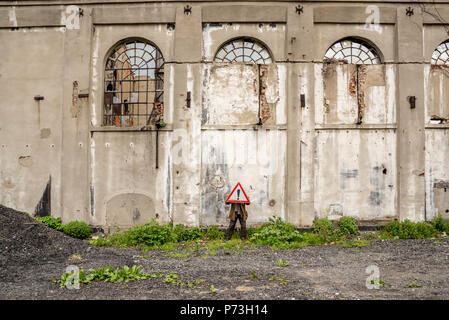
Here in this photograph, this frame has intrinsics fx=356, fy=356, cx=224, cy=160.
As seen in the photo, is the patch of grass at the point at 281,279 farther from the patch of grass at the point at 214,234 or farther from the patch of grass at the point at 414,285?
the patch of grass at the point at 214,234

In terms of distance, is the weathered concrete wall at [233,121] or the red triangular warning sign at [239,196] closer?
the red triangular warning sign at [239,196]

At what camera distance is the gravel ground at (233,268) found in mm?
5035

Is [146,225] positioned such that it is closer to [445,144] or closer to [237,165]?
[237,165]

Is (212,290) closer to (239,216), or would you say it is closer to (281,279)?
(281,279)

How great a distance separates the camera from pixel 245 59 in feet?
33.6

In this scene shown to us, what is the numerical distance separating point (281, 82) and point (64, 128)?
620 cm

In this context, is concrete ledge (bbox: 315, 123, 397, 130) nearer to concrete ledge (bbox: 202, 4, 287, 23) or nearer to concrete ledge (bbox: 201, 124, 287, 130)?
concrete ledge (bbox: 201, 124, 287, 130)

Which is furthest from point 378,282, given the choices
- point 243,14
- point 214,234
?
point 243,14

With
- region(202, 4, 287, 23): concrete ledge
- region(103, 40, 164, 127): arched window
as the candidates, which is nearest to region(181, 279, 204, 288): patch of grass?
region(103, 40, 164, 127): arched window

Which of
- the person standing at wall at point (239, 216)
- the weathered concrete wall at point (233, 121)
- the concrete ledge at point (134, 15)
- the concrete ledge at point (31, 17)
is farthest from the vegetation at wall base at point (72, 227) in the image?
the concrete ledge at point (134, 15)

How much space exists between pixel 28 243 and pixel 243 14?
780cm

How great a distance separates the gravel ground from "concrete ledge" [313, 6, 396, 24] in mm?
6116

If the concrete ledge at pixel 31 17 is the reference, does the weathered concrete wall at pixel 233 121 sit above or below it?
below

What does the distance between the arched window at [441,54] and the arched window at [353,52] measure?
165 centimetres
